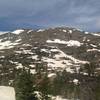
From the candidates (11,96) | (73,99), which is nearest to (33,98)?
(11,96)

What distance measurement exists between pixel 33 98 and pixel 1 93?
16.5 metres

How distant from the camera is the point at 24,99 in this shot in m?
63.5

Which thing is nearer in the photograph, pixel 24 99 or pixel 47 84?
pixel 24 99

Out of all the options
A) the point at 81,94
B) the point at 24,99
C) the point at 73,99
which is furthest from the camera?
the point at 81,94

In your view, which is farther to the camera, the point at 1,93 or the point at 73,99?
the point at 73,99

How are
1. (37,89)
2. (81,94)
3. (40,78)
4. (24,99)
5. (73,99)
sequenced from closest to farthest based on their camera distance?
1. (24,99)
2. (37,89)
3. (40,78)
4. (73,99)
5. (81,94)

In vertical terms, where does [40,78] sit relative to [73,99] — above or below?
above

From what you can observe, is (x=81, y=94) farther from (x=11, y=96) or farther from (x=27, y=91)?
(x=27, y=91)

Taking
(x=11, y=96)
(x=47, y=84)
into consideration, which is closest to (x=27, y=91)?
(x=47, y=84)

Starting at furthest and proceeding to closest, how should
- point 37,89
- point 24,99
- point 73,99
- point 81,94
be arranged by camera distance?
point 81,94, point 73,99, point 37,89, point 24,99

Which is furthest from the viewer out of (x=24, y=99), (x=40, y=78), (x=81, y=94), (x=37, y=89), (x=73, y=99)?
(x=81, y=94)

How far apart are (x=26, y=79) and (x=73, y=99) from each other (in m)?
93.7

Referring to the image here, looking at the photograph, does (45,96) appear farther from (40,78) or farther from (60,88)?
(60,88)

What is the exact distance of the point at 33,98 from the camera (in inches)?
2539
